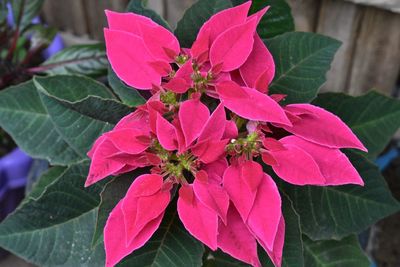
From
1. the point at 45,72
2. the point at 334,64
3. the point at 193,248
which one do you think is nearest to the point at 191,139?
the point at 193,248

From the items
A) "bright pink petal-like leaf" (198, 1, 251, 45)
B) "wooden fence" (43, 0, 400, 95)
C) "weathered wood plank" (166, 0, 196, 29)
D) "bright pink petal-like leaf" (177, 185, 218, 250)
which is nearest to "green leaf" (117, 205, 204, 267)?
"bright pink petal-like leaf" (177, 185, 218, 250)

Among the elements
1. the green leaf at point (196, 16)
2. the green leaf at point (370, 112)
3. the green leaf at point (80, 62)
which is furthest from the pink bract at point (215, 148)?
the green leaf at point (80, 62)

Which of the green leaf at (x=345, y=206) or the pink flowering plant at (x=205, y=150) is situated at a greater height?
the pink flowering plant at (x=205, y=150)

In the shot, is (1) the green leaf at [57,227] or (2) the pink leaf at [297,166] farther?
(1) the green leaf at [57,227]

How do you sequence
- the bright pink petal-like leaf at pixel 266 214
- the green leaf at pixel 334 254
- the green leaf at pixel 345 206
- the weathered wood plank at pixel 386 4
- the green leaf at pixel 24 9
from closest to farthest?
the bright pink petal-like leaf at pixel 266 214 → the green leaf at pixel 345 206 → the green leaf at pixel 334 254 → the weathered wood plank at pixel 386 4 → the green leaf at pixel 24 9

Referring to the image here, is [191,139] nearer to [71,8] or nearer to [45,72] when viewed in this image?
[45,72]

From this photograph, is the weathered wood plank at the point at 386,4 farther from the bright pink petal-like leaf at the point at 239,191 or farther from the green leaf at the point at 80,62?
the bright pink petal-like leaf at the point at 239,191

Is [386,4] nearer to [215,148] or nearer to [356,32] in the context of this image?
[356,32]
